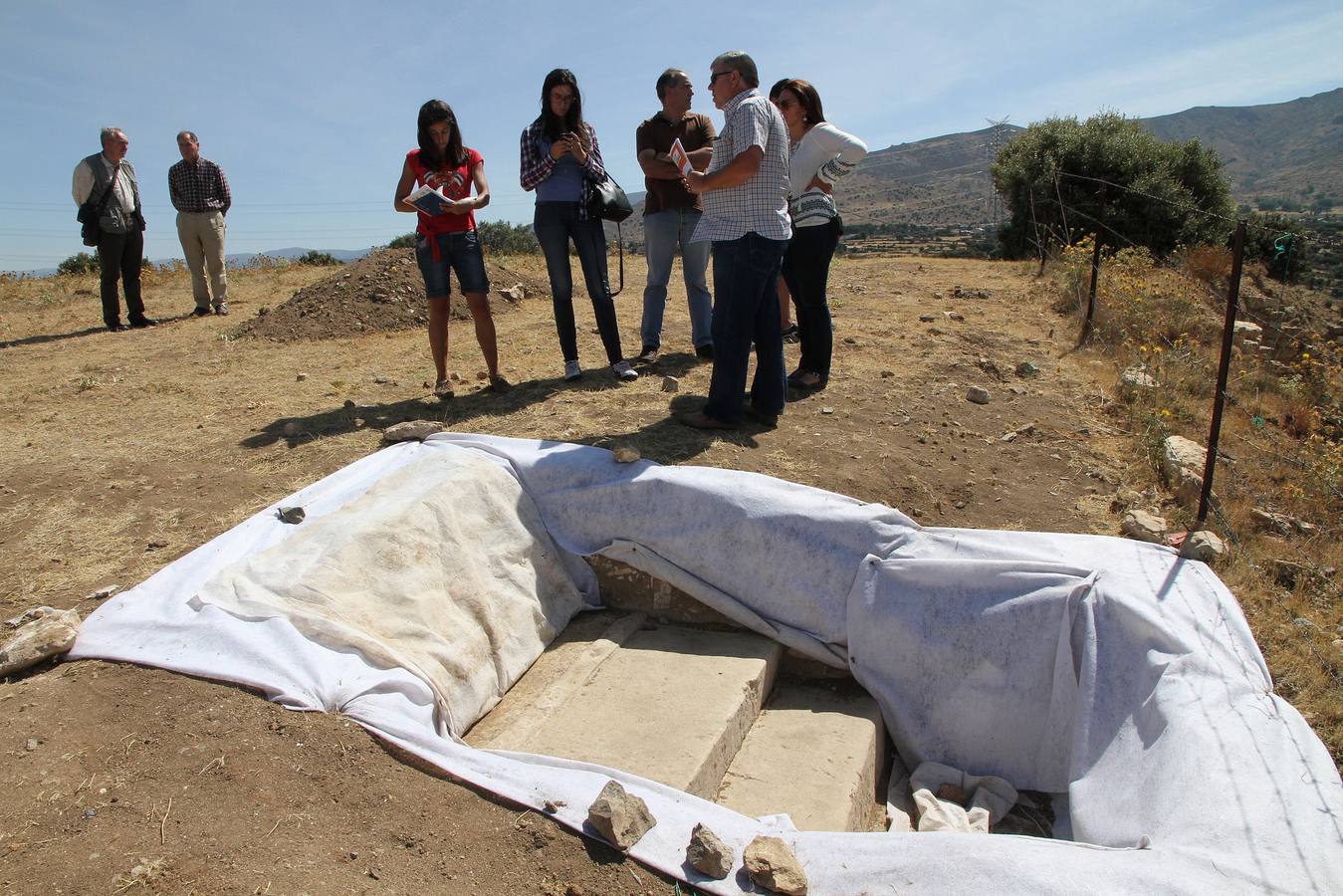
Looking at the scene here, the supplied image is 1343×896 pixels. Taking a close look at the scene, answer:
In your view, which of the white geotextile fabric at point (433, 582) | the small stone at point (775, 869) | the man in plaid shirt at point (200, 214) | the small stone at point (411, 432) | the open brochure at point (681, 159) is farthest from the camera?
the man in plaid shirt at point (200, 214)

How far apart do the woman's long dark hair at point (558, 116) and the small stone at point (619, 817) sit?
370 cm

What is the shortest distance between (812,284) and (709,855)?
348 centimetres

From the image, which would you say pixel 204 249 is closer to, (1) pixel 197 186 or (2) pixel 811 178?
(1) pixel 197 186

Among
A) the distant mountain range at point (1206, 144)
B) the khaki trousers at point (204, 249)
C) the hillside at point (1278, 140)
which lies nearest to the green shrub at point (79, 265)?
the khaki trousers at point (204, 249)

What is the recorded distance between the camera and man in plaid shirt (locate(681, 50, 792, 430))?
3676mm

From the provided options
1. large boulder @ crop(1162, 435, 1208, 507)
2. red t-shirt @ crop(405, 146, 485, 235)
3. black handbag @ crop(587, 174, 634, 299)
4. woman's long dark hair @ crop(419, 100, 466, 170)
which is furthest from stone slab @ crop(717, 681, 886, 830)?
woman's long dark hair @ crop(419, 100, 466, 170)

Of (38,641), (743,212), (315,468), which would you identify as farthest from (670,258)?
(38,641)

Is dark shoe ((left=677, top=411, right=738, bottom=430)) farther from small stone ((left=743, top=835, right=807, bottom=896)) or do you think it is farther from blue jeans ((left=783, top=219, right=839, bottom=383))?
small stone ((left=743, top=835, right=807, bottom=896))

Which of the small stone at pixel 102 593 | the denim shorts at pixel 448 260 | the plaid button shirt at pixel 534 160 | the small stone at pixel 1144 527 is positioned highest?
the plaid button shirt at pixel 534 160

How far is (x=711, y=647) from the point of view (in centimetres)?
328

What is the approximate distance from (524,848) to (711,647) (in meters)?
1.39

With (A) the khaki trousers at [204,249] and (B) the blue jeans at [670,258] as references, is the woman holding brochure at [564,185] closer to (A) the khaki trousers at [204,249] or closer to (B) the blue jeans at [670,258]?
(B) the blue jeans at [670,258]

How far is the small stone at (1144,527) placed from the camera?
3.69 m

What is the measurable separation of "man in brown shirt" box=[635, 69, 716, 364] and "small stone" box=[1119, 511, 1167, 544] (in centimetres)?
272
